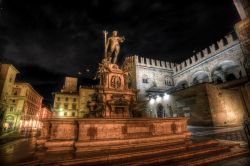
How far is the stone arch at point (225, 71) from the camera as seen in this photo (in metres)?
23.9

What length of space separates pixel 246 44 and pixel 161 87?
18819 millimetres

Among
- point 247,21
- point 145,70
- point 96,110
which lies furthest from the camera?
point 145,70

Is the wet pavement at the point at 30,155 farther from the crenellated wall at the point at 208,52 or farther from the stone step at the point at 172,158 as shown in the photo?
the crenellated wall at the point at 208,52

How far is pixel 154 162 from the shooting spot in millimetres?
3342

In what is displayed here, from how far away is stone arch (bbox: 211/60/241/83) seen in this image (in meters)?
23.9

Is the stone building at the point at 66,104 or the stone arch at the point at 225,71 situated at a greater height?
the stone arch at the point at 225,71

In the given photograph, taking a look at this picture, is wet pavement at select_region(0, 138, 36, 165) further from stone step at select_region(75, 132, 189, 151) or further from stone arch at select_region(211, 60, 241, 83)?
stone arch at select_region(211, 60, 241, 83)

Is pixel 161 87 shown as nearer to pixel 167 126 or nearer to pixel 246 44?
pixel 246 44

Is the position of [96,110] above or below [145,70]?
below

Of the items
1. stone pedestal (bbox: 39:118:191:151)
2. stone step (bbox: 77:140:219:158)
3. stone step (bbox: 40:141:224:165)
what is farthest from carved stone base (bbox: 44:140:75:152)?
stone step (bbox: 40:141:224:165)

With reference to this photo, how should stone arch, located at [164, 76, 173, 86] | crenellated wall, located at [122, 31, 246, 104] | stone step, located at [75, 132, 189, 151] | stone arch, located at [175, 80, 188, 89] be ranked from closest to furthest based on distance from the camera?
1. stone step, located at [75, 132, 189, 151]
2. crenellated wall, located at [122, 31, 246, 104]
3. stone arch, located at [175, 80, 188, 89]
4. stone arch, located at [164, 76, 173, 86]

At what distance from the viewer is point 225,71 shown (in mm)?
26234

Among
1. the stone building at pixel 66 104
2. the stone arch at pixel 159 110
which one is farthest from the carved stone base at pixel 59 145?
the stone building at pixel 66 104

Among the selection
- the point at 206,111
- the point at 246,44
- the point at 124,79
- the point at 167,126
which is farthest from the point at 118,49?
the point at 246,44
